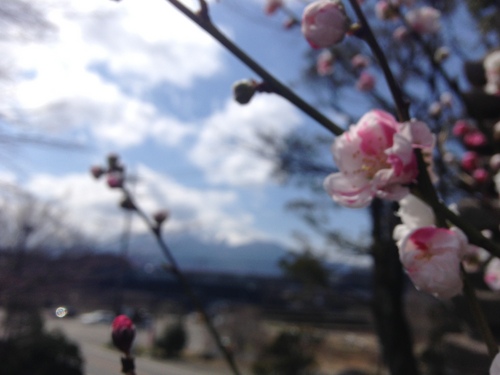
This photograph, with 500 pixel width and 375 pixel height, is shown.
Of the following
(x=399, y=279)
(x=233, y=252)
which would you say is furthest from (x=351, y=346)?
(x=233, y=252)

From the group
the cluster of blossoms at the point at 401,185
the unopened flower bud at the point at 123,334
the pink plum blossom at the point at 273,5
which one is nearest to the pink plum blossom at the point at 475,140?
the pink plum blossom at the point at 273,5

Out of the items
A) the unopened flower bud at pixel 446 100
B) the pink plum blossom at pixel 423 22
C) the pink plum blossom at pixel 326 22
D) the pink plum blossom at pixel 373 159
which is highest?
the pink plum blossom at pixel 326 22

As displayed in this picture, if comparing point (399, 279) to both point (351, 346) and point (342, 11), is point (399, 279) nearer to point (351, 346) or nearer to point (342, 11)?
point (342, 11)

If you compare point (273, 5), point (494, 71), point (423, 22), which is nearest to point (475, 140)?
point (494, 71)

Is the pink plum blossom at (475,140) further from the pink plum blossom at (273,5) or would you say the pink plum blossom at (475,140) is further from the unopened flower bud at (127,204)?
the unopened flower bud at (127,204)

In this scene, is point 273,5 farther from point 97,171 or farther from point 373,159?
point 373,159

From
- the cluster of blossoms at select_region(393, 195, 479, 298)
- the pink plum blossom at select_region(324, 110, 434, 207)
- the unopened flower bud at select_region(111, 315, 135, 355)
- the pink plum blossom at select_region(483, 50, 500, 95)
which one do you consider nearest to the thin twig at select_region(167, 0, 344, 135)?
the pink plum blossom at select_region(324, 110, 434, 207)
